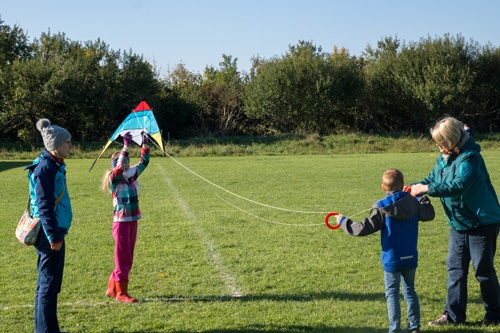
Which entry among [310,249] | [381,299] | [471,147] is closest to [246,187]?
[310,249]

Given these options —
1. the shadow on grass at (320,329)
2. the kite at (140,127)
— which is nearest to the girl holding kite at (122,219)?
the kite at (140,127)

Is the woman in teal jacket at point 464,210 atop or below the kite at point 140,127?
below

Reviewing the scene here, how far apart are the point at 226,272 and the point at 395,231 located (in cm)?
337

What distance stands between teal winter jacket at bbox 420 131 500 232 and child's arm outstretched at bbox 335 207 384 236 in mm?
593

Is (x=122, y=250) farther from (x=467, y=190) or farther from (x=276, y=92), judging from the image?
(x=276, y=92)

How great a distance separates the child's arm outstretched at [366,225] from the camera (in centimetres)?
500

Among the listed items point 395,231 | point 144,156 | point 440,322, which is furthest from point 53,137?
point 440,322

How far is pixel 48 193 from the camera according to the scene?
Result: 5.18m

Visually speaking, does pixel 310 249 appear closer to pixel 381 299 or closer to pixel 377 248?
pixel 377 248

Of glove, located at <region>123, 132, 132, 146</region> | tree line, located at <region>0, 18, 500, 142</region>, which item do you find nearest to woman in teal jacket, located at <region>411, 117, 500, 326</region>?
glove, located at <region>123, 132, 132, 146</region>

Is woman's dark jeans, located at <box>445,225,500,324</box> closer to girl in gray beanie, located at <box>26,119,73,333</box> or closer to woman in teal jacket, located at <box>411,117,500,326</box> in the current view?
woman in teal jacket, located at <box>411,117,500,326</box>

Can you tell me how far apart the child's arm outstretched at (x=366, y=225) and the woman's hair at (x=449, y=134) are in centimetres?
101

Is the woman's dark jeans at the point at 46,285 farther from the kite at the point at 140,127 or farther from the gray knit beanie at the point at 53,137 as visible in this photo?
the kite at the point at 140,127

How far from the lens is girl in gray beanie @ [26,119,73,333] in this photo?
5.16 m
